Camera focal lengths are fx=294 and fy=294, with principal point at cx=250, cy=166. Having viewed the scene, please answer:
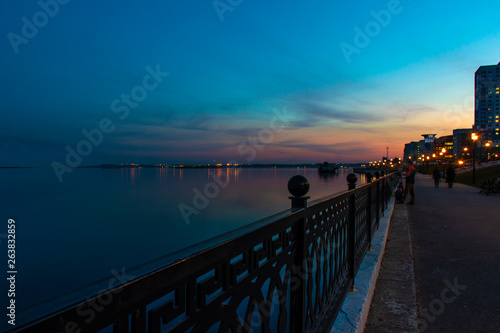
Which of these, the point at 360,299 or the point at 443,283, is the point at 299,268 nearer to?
the point at 360,299

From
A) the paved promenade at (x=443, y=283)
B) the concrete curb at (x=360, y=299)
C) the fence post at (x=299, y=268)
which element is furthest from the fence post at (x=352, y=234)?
the fence post at (x=299, y=268)

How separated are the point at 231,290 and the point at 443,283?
4.14 metres

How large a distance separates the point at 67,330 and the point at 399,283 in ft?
14.6

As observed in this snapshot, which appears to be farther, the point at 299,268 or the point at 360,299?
the point at 360,299

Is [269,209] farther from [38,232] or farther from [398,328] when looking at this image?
[398,328]

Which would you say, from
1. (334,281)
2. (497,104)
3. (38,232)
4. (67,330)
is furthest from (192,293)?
(497,104)

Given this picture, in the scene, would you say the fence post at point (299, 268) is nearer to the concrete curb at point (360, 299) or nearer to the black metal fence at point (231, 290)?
the black metal fence at point (231, 290)

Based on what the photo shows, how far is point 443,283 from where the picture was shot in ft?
13.6

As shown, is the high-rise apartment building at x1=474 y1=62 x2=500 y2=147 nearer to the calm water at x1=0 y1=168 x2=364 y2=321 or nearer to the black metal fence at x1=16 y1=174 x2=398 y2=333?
the calm water at x1=0 y1=168 x2=364 y2=321

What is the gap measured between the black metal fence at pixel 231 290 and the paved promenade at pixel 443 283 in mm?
948

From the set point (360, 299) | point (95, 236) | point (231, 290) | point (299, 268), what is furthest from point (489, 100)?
point (231, 290)

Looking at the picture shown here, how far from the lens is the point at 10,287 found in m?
12.1

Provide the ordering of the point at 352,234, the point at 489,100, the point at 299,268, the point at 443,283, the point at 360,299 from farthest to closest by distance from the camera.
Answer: the point at 489,100 → the point at 443,283 → the point at 352,234 → the point at 360,299 → the point at 299,268

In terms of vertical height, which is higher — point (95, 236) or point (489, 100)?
point (489, 100)
